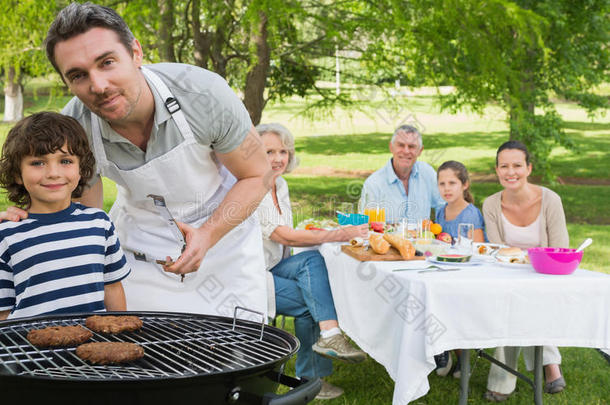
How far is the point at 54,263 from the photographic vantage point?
1.99 metres

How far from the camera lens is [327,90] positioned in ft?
29.2

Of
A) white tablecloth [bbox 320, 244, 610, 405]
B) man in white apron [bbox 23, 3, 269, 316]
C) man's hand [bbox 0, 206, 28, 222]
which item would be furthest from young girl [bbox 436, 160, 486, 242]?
man's hand [bbox 0, 206, 28, 222]

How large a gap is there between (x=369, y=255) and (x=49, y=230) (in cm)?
186

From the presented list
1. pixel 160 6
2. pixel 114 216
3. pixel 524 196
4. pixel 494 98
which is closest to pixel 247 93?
pixel 160 6

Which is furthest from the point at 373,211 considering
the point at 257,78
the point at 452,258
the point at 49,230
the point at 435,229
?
the point at 257,78

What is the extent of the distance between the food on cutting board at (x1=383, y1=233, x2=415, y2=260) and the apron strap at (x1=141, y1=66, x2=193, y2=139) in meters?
1.66

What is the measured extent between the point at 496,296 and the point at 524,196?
127 cm

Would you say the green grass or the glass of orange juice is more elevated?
the glass of orange juice

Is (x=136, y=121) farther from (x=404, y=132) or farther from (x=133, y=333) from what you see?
(x=404, y=132)

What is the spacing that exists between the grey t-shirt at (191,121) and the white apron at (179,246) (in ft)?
0.18

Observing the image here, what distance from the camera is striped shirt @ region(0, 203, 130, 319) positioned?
1969mm

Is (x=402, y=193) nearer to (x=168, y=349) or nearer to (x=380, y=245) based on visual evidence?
(x=380, y=245)

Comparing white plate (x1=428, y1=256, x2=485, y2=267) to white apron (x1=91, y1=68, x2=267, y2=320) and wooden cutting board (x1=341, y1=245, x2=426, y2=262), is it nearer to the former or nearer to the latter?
wooden cutting board (x1=341, y1=245, x2=426, y2=262)

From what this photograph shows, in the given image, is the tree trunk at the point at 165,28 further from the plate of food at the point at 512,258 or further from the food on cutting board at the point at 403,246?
the plate of food at the point at 512,258
